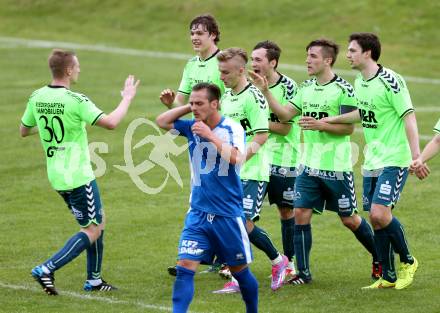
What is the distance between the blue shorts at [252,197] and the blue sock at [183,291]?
2120 millimetres

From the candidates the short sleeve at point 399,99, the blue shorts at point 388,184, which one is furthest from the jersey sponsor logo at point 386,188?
the short sleeve at point 399,99

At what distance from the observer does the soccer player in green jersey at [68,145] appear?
11578mm

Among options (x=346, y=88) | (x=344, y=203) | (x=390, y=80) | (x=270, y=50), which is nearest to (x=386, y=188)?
(x=344, y=203)

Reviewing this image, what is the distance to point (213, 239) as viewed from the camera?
1019 centimetres

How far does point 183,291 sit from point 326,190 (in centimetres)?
308

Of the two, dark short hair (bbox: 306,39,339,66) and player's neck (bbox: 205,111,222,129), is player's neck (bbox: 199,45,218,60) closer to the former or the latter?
dark short hair (bbox: 306,39,339,66)

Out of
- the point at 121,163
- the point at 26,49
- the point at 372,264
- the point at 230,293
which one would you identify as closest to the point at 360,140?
the point at 121,163

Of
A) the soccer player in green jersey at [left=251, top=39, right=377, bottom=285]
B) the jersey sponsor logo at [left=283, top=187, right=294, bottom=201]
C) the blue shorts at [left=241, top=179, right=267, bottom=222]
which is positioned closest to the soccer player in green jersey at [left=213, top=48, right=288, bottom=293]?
the blue shorts at [left=241, top=179, right=267, bottom=222]

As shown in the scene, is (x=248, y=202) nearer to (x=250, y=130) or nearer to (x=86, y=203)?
(x=250, y=130)

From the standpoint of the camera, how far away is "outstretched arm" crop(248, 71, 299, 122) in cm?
1161

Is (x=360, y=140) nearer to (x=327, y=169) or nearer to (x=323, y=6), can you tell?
(x=327, y=169)

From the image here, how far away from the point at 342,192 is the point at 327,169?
323 millimetres

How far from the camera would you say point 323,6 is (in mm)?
41844

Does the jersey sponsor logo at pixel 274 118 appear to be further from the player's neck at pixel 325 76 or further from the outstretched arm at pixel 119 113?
the outstretched arm at pixel 119 113
